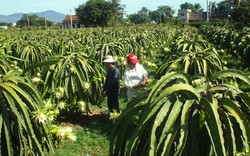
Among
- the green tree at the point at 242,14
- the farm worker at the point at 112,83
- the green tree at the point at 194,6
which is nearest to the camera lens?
the farm worker at the point at 112,83

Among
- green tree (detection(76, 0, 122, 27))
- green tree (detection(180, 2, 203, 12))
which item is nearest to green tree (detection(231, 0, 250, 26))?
green tree (detection(76, 0, 122, 27))

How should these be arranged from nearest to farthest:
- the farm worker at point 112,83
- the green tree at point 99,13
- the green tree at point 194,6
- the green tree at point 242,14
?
the farm worker at point 112,83
the green tree at point 242,14
the green tree at point 99,13
the green tree at point 194,6

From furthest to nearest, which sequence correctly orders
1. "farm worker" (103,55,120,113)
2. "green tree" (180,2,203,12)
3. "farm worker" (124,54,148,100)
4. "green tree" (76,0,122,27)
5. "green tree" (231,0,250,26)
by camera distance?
"green tree" (180,2,203,12) < "green tree" (76,0,122,27) < "green tree" (231,0,250,26) < "farm worker" (103,55,120,113) < "farm worker" (124,54,148,100)

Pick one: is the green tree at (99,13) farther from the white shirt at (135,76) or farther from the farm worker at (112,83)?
the white shirt at (135,76)

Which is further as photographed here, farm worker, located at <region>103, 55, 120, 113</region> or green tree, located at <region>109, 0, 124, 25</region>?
green tree, located at <region>109, 0, 124, 25</region>

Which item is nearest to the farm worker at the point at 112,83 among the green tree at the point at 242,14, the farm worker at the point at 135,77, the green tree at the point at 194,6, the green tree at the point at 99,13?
the farm worker at the point at 135,77

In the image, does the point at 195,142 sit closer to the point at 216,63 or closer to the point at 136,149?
the point at 136,149

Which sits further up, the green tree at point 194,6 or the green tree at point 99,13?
the green tree at point 194,6

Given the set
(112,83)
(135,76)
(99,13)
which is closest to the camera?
(135,76)

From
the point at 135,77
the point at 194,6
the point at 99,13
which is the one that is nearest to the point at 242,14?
the point at 99,13

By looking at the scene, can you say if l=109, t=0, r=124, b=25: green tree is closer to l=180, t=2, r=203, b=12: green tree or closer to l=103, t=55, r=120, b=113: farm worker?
l=103, t=55, r=120, b=113: farm worker

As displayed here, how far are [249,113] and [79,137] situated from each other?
12.8ft

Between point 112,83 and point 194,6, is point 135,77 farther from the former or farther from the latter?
point 194,6

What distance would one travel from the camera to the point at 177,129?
7.22 ft
